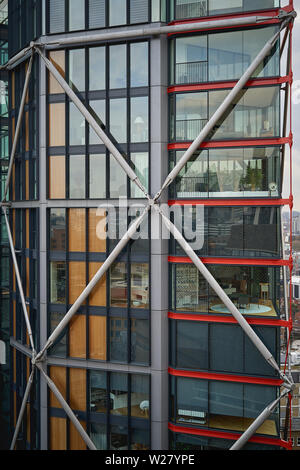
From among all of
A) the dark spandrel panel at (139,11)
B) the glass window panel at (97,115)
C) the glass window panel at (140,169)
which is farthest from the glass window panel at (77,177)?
the dark spandrel panel at (139,11)

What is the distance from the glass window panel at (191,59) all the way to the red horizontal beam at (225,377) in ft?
35.4

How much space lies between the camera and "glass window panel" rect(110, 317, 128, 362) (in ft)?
60.6

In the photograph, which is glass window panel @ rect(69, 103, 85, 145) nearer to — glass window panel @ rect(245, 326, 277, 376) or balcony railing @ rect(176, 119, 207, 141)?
balcony railing @ rect(176, 119, 207, 141)

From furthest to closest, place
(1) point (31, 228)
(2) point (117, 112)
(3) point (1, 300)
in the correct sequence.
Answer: (3) point (1, 300), (1) point (31, 228), (2) point (117, 112)

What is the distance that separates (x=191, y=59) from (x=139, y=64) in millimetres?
1975

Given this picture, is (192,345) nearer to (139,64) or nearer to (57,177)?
(57,177)

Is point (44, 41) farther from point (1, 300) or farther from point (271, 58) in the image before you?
point (1, 300)

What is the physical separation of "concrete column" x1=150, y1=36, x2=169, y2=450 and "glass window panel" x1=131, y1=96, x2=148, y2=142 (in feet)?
1.12

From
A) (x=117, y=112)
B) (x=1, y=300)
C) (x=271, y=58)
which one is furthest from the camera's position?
(x=1, y=300)

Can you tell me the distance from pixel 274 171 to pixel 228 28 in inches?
212

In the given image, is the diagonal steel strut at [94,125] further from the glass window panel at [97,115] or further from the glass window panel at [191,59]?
the glass window panel at [191,59]

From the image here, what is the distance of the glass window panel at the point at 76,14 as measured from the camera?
18.6 metres

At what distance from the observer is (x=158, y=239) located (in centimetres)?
1789

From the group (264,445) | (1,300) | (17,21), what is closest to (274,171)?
(264,445)
